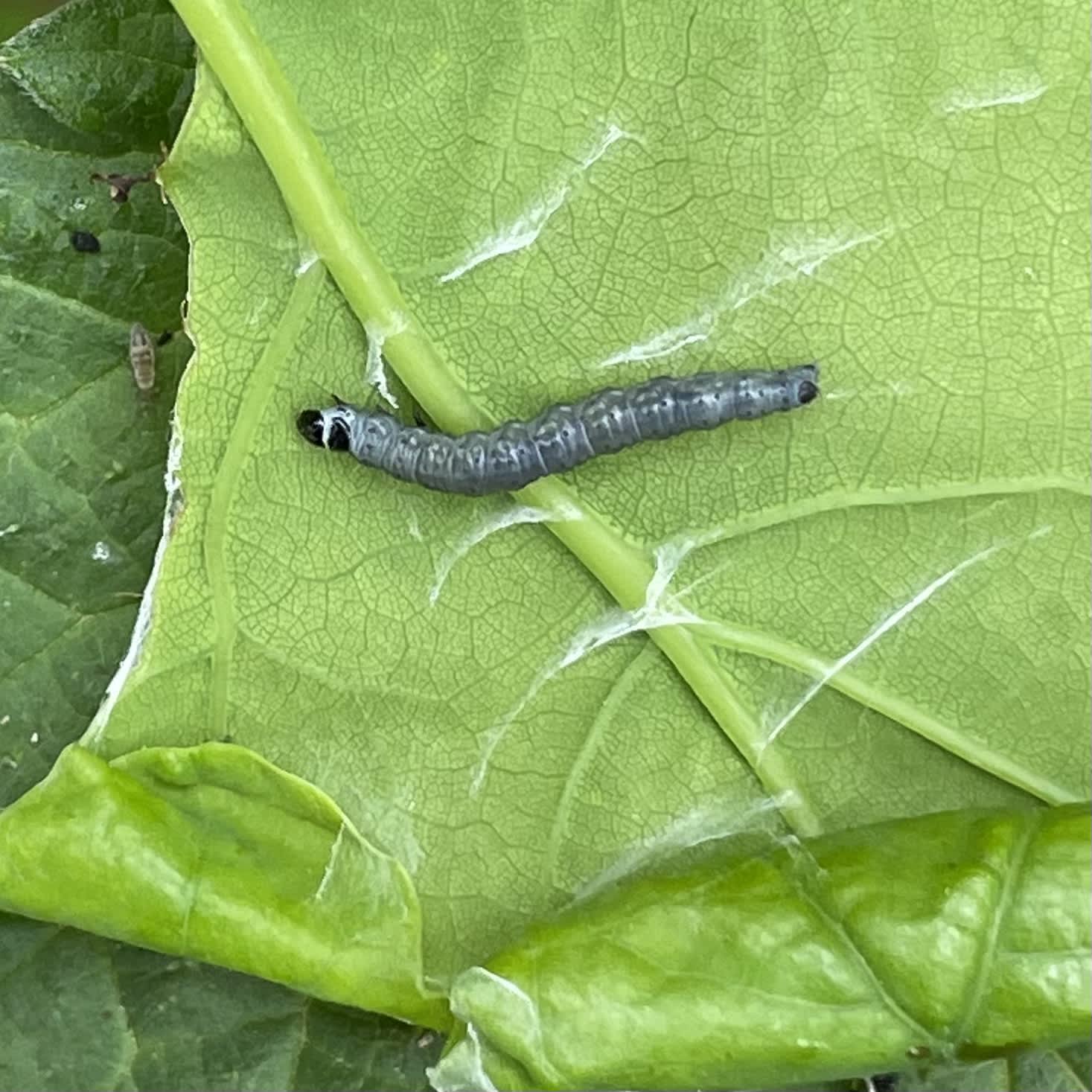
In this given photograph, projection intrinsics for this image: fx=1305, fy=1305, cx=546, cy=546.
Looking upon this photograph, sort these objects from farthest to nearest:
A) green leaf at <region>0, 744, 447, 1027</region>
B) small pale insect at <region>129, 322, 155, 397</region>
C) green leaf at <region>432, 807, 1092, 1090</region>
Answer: small pale insect at <region>129, 322, 155, 397</region>
green leaf at <region>0, 744, 447, 1027</region>
green leaf at <region>432, 807, 1092, 1090</region>

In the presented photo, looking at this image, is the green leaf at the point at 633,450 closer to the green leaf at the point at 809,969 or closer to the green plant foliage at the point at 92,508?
the green leaf at the point at 809,969

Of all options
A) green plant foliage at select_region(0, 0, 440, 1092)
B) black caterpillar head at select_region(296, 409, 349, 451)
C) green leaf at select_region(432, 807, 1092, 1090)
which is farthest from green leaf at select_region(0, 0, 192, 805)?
green leaf at select_region(432, 807, 1092, 1090)

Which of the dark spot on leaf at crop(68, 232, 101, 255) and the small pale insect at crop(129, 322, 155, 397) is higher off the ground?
the dark spot on leaf at crop(68, 232, 101, 255)

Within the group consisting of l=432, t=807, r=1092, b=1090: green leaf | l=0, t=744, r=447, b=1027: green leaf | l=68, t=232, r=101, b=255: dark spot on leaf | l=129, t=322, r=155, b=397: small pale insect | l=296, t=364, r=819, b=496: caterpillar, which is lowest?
l=432, t=807, r=1092, b=1090: green leaf

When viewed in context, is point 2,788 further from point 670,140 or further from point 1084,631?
point 1084,631

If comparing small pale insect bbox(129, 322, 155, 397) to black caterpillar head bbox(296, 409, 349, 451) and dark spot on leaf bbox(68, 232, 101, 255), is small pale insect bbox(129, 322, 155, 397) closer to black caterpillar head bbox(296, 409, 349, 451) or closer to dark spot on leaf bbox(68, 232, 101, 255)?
dark spot on leaf bbox(68, 232, 101, 255)

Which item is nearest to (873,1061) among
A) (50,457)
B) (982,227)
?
(982,227)

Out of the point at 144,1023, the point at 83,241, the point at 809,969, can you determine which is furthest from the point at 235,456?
the point at 809,969
